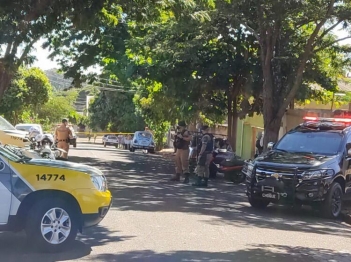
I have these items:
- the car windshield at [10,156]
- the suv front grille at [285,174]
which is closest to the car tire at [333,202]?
the suv front grille at [285,174]

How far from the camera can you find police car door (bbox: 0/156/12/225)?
845cm

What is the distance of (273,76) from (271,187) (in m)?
9.98

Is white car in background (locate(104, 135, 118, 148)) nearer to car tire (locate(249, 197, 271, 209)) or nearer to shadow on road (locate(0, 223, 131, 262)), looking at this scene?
car tire (locate(249, 197, 271, 209))

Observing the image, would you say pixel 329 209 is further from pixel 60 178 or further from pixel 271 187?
pixel 60 178

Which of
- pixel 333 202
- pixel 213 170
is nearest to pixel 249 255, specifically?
pixel 333 202

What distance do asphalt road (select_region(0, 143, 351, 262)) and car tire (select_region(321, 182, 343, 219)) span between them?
0.30m

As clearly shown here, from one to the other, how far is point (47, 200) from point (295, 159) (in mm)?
6983

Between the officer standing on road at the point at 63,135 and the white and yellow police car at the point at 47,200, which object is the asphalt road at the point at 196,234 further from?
the officer standing on road at the point at 63,135

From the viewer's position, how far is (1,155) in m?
8.62

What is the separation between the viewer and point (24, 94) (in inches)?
1764

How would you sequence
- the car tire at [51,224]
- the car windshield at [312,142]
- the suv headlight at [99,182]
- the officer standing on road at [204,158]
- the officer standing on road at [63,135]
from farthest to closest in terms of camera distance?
the officer standing on road at [63,135]
the officer standing on road at [204,158]
the car windshield at [312,142]
the suv headlight at [99,182]
the car tire at [51,224]

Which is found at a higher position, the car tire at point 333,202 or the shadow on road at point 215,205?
the car tire at point 333,202

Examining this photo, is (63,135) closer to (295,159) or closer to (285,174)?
(295,159)

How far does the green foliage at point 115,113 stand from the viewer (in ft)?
227
